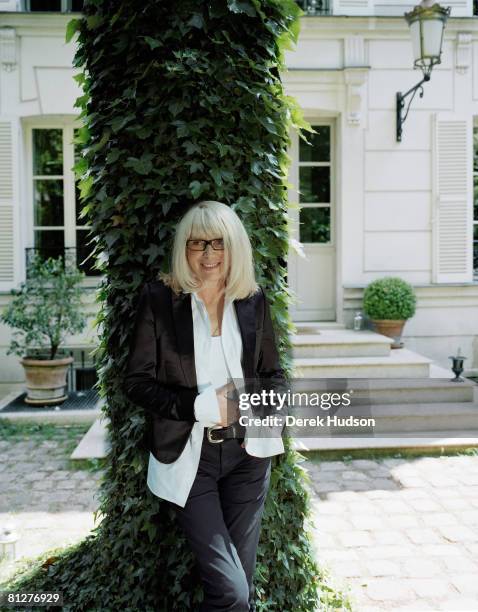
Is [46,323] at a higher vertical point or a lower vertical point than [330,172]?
lower

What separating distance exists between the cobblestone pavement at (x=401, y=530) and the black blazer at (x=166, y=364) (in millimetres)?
1556

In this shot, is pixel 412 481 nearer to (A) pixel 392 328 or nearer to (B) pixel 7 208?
(A) pixel 392 328

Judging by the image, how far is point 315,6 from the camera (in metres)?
7.89

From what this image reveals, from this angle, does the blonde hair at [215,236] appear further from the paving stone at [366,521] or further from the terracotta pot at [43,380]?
the terracotta pot at [43,380]

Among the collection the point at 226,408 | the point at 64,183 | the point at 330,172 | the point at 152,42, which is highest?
the point at 330,172

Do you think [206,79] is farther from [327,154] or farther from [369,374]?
[327,154]

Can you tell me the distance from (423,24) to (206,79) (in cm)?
527

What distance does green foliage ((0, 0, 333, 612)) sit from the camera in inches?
91.4

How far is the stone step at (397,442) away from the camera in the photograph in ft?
17.5

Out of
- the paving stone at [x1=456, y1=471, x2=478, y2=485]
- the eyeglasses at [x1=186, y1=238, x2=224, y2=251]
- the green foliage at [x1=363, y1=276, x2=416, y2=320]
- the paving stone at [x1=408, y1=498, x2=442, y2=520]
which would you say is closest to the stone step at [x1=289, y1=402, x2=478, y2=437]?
the paving stone at [x1=456, y1=471, x2=478, y2=485]

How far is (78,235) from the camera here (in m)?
7.89

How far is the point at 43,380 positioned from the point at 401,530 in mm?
4370

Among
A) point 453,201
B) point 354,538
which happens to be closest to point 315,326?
point 453,201

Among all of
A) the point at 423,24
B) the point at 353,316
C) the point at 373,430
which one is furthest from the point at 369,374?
the point at 423,24
